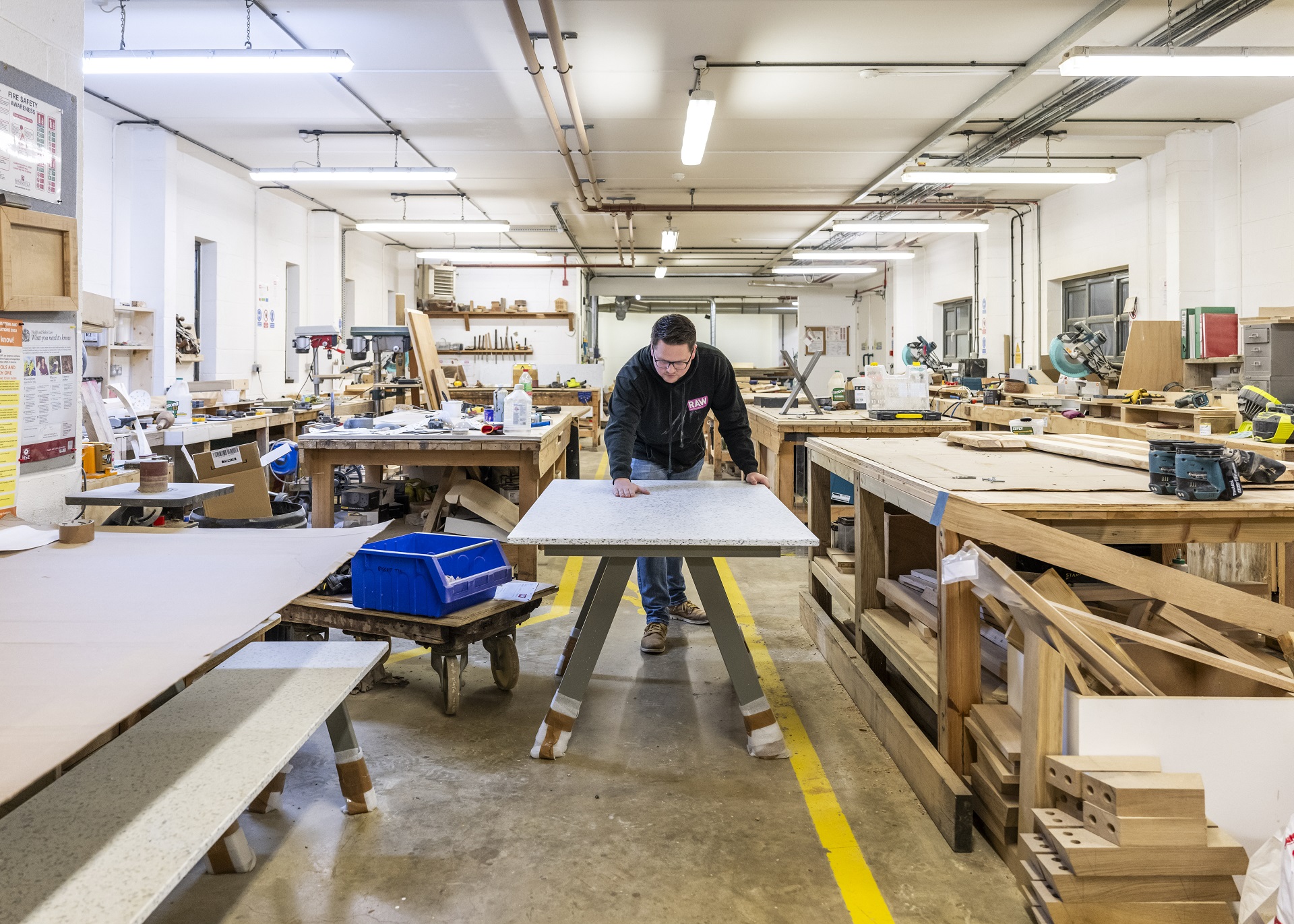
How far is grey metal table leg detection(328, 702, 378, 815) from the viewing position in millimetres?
1966

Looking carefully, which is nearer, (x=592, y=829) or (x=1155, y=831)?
(x=1155, y=831)

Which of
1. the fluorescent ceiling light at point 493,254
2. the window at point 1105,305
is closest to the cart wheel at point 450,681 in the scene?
the window at point 1105,305

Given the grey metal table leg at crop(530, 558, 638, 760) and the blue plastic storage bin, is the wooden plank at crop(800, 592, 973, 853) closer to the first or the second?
the grey metal table leg at crop(530, 558, 638, 760)

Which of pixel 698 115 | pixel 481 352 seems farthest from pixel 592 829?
pixel 481 352

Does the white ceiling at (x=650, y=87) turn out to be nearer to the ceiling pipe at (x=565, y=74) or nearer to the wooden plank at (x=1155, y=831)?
the ceiling pipe at (x=565, y=74)

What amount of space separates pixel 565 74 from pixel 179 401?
Result: 10.7 feet

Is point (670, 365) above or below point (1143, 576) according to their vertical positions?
above

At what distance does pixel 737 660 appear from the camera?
2.37 meters

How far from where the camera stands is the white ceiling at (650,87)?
478 cm

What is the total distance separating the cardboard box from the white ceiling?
2.69 metres

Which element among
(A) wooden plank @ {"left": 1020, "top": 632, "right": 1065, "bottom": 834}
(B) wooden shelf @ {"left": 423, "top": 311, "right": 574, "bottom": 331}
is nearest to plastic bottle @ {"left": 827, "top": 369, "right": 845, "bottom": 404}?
(A) wooden plank @ {"left": 1020, "top": 632, "right": 1065, "bottom": 834}

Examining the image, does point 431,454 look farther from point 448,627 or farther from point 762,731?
point 762,731

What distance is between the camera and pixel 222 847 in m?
1.75

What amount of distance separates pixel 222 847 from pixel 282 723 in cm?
47
